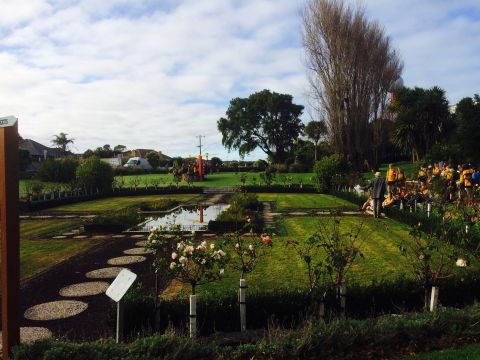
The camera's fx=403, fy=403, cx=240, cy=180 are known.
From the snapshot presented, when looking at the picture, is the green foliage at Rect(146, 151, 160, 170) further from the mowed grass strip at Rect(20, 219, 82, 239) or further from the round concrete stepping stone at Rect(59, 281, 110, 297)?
the round concrete stepping stone at Rect(59, 281, 110, 297)

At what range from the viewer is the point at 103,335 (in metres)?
5.46

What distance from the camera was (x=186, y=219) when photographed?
1747 centimetres

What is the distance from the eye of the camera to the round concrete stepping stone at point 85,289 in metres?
7.36

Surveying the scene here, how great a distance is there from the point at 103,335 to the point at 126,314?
0.46 meters

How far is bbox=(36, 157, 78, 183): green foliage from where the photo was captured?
34.1 meters

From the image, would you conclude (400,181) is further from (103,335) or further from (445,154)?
(103,335)

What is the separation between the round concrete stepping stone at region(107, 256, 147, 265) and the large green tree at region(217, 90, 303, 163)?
55.7m

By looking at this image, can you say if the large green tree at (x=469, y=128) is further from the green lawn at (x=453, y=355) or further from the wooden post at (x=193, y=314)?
the wooden post at (x=193, y=314)

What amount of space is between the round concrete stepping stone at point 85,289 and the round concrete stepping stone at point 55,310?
0.43m

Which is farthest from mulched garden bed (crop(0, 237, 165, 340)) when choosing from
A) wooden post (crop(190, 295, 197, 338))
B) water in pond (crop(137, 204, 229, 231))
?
water in pond (crop(137, 204, 229, 231))

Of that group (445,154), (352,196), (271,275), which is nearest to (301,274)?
(271,275)

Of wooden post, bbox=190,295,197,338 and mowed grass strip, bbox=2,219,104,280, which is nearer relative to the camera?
wooden post, bbox=190,295,197,338

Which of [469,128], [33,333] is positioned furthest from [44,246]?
[469,128]

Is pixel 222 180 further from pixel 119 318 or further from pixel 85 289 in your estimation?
pixel 119 318
